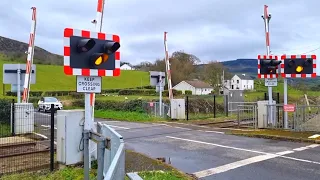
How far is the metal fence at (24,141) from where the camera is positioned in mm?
8133

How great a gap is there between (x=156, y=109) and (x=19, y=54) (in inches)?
2975

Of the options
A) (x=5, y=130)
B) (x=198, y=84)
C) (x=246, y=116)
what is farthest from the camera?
(x=198, y=84)

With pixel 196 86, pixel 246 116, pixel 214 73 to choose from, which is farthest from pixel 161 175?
pixel 196 86

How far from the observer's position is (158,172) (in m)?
6.79

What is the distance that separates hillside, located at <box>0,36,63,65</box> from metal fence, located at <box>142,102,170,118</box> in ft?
190

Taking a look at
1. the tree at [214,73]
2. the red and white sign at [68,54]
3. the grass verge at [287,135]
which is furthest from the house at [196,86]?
the red and white sign at [68,54]

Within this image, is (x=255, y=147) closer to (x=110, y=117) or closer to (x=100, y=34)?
(x=100, y=34)

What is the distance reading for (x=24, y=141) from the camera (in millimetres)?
11086

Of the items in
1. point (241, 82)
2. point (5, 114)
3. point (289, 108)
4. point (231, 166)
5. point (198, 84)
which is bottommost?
point (231, 166)

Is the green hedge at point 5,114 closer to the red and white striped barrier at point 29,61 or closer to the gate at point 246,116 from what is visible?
the red and white striped barrier at point 29,61

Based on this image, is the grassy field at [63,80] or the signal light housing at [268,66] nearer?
the signal light housing at [268,66]

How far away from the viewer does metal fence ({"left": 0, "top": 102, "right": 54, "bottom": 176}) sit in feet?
26.7

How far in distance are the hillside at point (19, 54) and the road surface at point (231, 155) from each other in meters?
70.0

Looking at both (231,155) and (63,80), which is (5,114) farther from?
(63,80)
